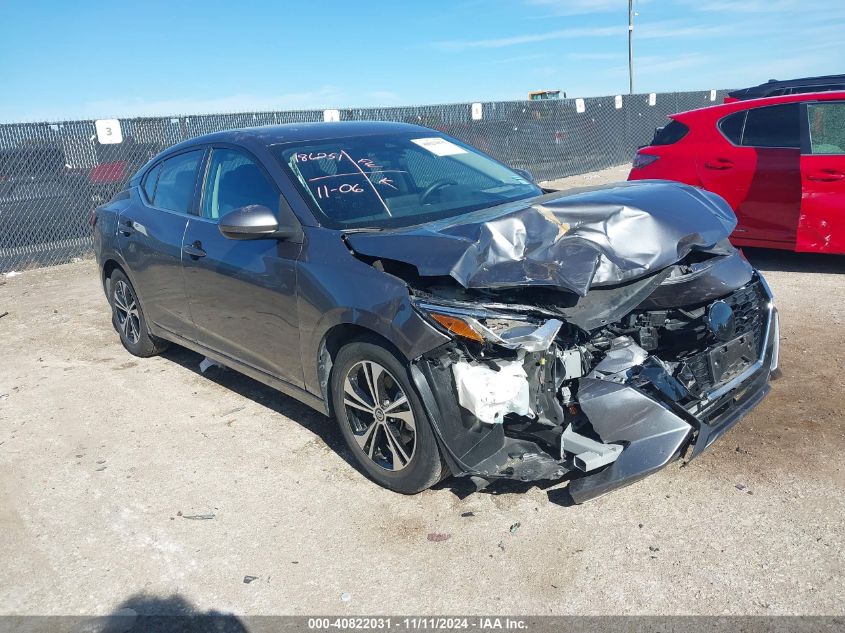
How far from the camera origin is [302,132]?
4613mm

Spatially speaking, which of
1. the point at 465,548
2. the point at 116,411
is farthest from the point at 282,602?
the point at 116,411

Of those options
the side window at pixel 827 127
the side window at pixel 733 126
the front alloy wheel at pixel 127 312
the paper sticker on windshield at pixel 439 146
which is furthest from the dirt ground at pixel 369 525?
the side window at pixel 733 126

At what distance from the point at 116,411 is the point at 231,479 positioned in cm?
155

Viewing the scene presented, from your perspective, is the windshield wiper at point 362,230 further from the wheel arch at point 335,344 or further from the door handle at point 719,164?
the door handle at point 719,164

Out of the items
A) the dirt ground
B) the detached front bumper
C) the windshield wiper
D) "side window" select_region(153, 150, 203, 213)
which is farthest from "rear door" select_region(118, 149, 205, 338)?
the detached front bumper

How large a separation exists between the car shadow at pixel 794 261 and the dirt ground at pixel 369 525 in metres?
2.78

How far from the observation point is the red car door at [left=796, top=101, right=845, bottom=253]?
6707mm

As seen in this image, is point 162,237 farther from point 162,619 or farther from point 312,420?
point 162,619

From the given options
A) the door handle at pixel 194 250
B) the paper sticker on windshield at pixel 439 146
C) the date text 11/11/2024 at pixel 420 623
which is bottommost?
the date text 11/11/2024 at pixel 420 623

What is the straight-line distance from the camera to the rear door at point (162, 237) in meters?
4.96

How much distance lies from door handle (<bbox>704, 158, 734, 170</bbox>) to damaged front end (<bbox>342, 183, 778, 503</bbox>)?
4247mm

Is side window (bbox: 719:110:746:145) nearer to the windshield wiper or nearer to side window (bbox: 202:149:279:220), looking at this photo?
the windshield wiper

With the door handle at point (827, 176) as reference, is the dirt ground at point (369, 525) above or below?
below

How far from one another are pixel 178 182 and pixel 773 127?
5641 millimetres
